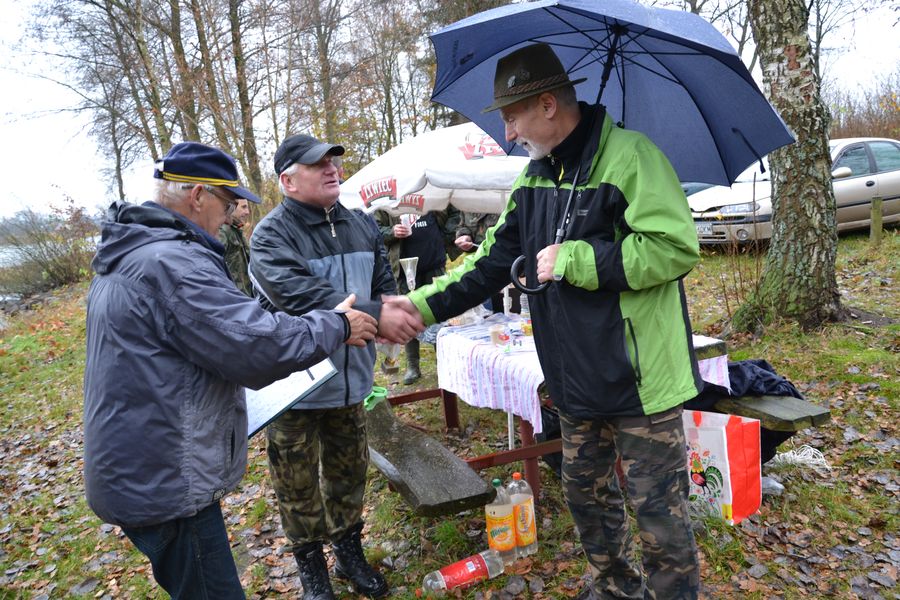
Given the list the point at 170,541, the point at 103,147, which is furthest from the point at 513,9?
the point at 103,147

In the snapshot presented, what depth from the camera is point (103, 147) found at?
20484 millimetres

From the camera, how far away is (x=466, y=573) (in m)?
3.22

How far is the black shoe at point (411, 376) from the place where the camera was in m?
6.69

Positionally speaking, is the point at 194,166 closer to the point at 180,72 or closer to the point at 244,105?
the point at 244,105

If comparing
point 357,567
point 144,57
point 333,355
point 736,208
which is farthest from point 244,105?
point 357,567

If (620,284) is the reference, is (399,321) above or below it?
below

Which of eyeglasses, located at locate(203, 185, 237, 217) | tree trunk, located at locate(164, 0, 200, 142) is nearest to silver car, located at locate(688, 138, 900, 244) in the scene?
eyeglasses, located at locate(203, 185, 237, 217)

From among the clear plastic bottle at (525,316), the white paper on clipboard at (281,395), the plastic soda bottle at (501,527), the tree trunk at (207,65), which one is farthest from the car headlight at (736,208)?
the tree trunk at (207,65)

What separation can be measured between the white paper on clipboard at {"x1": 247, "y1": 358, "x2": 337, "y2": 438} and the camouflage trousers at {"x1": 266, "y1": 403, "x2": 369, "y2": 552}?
43 centimetres

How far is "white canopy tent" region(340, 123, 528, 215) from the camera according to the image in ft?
14.7

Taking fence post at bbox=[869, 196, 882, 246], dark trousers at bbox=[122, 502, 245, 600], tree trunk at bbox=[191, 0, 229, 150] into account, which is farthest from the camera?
tree trunk at bbox=[191, 0, 229, 150]

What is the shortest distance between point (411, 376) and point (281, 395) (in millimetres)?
4268

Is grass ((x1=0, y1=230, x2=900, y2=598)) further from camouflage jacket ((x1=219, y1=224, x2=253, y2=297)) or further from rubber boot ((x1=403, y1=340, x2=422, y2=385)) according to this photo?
camouflage jacket ((x1=219, y1=224, x2=253, y2=297))

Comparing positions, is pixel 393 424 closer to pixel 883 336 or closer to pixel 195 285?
pixel 195 285
